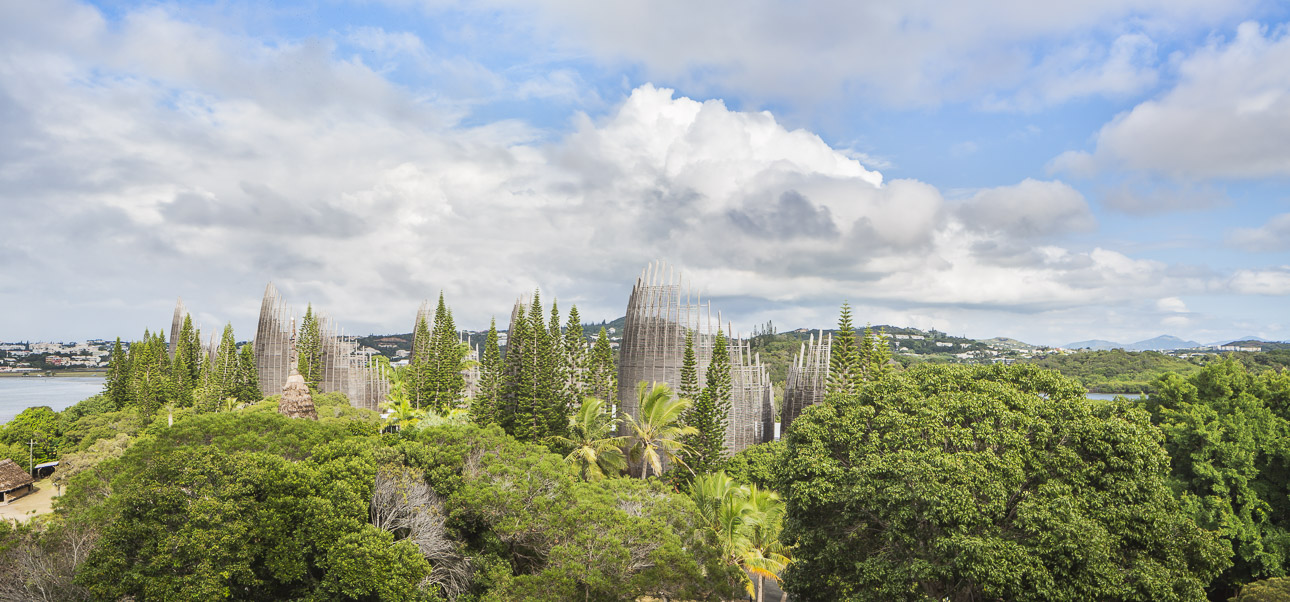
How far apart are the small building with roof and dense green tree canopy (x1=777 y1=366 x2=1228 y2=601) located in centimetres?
3773

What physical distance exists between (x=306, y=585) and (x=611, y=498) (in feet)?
22.7

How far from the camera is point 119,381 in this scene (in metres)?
48.9

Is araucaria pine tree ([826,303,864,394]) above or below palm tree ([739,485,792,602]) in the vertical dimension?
above

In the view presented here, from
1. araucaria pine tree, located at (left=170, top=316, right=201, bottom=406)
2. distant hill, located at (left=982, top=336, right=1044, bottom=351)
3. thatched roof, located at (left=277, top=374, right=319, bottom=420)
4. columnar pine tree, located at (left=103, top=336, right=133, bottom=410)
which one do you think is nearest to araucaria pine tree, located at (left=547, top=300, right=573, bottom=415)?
thatched roof, located at (left=277, top=374, right=319, bottom=420)

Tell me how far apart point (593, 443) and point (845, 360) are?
10023 mm

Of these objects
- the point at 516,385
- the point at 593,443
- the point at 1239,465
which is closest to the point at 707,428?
the point at 593,443

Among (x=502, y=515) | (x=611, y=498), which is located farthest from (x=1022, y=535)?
(x=502, y=515)

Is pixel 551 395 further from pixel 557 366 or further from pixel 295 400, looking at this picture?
pixel 295 400

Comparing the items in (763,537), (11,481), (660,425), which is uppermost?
(660,425)

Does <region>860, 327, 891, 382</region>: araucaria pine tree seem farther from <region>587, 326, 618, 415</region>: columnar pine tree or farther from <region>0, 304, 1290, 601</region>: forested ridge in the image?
<region>587, 326, 618, 415</region>: columnar pine tree

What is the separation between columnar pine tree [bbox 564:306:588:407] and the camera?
30.9 meters

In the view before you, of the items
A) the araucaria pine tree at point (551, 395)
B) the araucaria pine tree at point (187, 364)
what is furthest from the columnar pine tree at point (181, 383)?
the araucaria pine tree at point (551, 395)

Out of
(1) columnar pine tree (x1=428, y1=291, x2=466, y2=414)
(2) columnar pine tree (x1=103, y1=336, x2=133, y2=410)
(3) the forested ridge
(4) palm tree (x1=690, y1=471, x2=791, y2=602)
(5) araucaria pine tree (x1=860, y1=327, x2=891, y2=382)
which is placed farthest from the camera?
(2) columnar pine tree (x1=103, y1=336, x2=133, y2=410)

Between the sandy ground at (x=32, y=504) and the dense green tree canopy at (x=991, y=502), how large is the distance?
32.5 m
